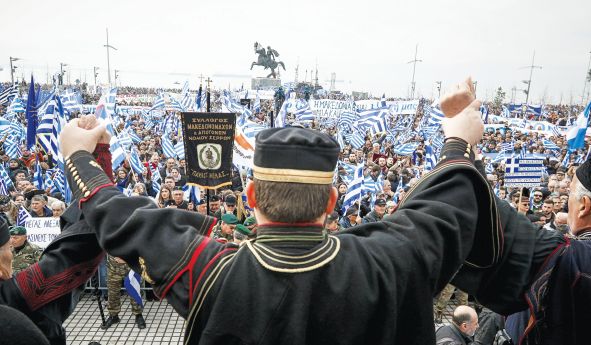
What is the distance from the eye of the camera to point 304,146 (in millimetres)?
1406

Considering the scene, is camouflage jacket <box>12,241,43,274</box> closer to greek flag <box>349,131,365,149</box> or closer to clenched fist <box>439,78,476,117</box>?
clenched fist <box>439,78,476,117</box>

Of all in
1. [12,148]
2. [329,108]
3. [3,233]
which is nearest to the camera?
[3,233]

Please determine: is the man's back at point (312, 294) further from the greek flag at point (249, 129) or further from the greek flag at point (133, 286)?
the greek flag at point (249, 129)

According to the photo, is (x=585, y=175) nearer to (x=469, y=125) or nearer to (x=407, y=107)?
(x=469, y=125)

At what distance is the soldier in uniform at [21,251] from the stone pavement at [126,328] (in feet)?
4.62

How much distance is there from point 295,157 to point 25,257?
5750mm

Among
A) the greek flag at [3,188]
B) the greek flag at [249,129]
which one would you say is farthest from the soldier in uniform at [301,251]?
the greek flag at [3,188]

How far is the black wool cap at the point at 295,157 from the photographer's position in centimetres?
138

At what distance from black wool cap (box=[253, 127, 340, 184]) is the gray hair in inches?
46.7

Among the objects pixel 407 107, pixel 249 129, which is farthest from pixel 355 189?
pixel 407 107

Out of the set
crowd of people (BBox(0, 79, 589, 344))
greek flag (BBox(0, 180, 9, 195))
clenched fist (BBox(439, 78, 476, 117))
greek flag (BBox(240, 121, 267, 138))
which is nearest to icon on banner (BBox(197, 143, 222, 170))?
crowd of people (BBox(0, 79, 589, 344))

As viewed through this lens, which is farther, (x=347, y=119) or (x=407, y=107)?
(x=407, y=107)

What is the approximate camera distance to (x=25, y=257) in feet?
18.7

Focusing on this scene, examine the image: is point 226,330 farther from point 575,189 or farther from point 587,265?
point 575,189
